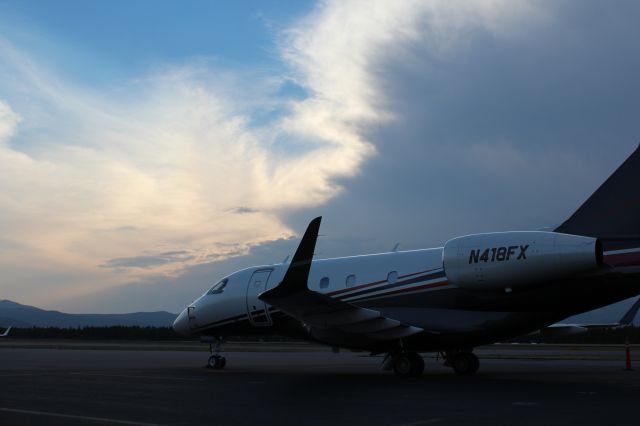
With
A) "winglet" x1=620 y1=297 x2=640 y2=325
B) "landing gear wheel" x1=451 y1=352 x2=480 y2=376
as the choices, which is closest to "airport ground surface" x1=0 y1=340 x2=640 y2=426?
"landing gear wheel" x1=451 y1=352 x2=480 y2=376

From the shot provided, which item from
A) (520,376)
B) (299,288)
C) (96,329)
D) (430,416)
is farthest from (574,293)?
(96,329)

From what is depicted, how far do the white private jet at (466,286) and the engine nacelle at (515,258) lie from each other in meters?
0.02

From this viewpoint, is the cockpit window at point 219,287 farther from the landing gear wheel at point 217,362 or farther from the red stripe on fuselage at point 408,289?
the red stripe on fuselage at point 408,289

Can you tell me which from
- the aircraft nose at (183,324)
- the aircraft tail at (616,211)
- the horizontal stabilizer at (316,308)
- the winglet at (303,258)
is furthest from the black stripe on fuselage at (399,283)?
the aircraft nose at (183,324)

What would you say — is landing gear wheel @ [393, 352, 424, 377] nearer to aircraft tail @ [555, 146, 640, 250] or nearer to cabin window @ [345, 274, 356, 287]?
cabin window @ [345, 274, 356, 287]

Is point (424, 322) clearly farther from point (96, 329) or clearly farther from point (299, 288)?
point (96, 329)

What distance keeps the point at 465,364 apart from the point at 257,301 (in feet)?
19.7

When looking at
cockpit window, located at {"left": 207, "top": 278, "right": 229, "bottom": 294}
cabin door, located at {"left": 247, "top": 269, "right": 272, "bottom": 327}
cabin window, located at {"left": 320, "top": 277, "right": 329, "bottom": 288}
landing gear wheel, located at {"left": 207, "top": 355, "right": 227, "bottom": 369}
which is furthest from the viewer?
cockpit window, located at {"left": 207, "top": 278, "right": 229, "bottom": 294}

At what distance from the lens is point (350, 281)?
63.5 ft

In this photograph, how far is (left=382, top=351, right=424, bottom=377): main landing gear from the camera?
690 inches

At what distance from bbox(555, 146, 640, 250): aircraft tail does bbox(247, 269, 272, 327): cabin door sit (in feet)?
28.7

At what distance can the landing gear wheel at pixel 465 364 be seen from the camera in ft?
61.3

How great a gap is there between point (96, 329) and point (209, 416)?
58.1m

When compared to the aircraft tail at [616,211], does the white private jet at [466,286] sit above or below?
below
